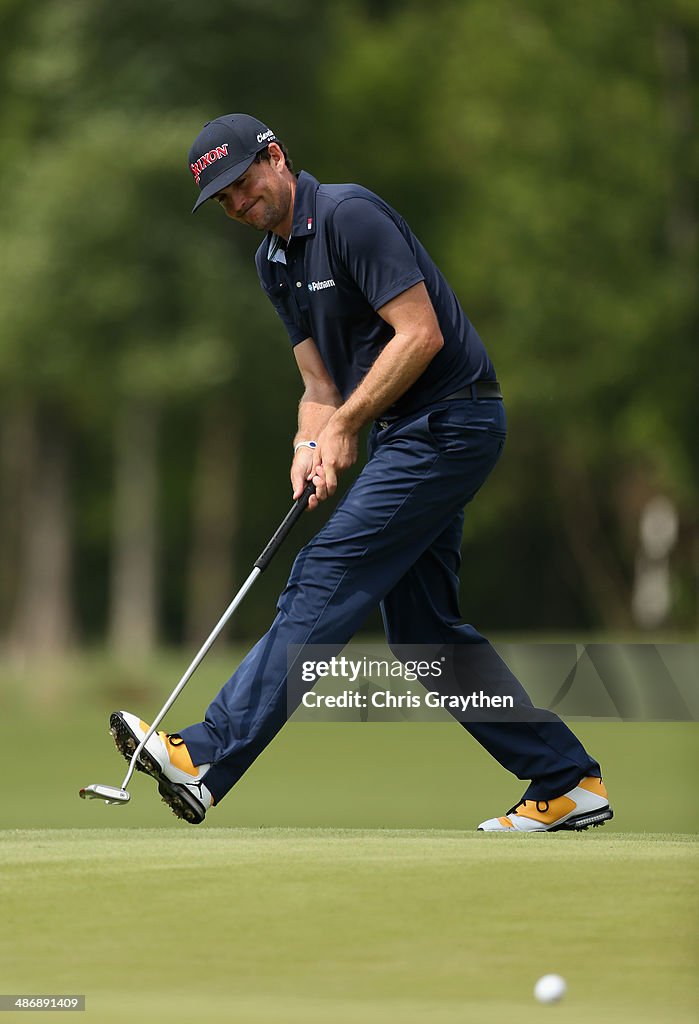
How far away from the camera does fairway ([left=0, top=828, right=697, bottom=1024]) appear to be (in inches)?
150

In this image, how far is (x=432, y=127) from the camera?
91.7 ft

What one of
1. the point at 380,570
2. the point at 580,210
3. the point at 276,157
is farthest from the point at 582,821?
the point at 580,210

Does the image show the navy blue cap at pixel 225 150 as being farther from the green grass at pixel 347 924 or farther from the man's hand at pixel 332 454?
the green grass at pixel 347 924

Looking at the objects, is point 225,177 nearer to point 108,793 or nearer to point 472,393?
point 472,393

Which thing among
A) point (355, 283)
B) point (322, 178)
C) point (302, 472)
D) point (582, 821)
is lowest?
point (582, 821)

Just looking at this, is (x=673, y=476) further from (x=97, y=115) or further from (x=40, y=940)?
(x=40, y=940)

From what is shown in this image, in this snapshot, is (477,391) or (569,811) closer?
(477,391)

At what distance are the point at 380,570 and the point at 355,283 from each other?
811mm

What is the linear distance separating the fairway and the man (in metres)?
0.37

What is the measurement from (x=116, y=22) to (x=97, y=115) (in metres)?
1.26

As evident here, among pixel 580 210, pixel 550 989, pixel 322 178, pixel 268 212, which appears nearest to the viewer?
pixel 550 989

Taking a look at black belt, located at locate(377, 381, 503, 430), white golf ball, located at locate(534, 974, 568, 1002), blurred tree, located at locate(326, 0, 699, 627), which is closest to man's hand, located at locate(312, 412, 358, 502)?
black belt, located at locate(377, 381, 503, 430)

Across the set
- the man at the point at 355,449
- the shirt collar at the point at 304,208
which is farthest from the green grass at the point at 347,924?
the shirt collar at the point at 304,208

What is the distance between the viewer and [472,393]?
543 centimetres
